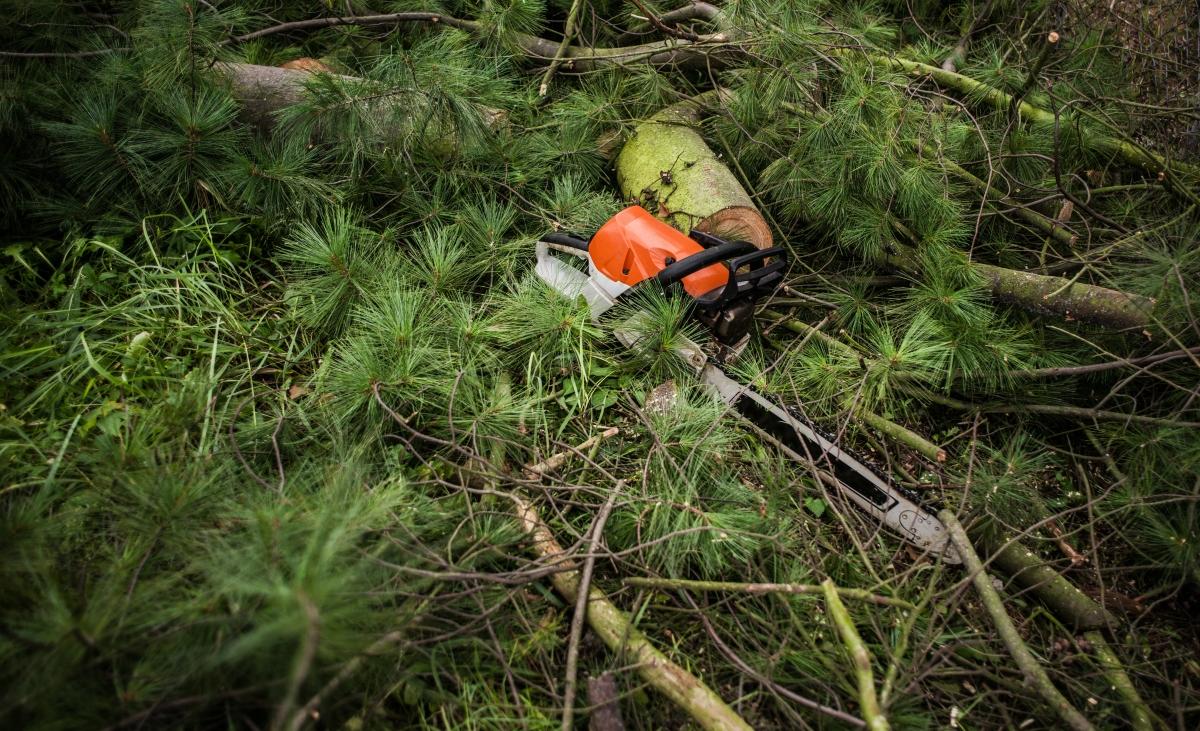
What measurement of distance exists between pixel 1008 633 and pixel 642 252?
1552 mm

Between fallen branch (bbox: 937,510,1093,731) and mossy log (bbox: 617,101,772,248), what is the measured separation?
127cm

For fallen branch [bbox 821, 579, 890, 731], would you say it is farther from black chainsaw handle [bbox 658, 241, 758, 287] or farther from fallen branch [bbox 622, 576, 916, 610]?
black chainsaw handle [bbox 658, 241, 758, 287]

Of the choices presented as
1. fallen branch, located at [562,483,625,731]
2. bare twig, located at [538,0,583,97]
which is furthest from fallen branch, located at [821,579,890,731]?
bare twig, located at [538,0,583,97]

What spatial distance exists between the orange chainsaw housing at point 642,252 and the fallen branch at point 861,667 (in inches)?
39.1

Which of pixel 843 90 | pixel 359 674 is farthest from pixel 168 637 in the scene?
pixel 843 90

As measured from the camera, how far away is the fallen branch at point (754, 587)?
169 cm

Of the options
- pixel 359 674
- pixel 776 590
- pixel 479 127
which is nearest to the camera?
pixel 359 674

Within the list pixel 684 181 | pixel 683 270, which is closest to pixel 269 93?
pixel 684 181

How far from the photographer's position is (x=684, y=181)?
9.27 feet

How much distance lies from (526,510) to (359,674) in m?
0.66

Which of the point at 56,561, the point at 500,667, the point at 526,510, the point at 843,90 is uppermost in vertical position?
the point at 843,90

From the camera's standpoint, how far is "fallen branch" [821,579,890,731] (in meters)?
1.47

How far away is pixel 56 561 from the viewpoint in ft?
4.82

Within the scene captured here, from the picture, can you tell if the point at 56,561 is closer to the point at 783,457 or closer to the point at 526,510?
the point at 526,510
